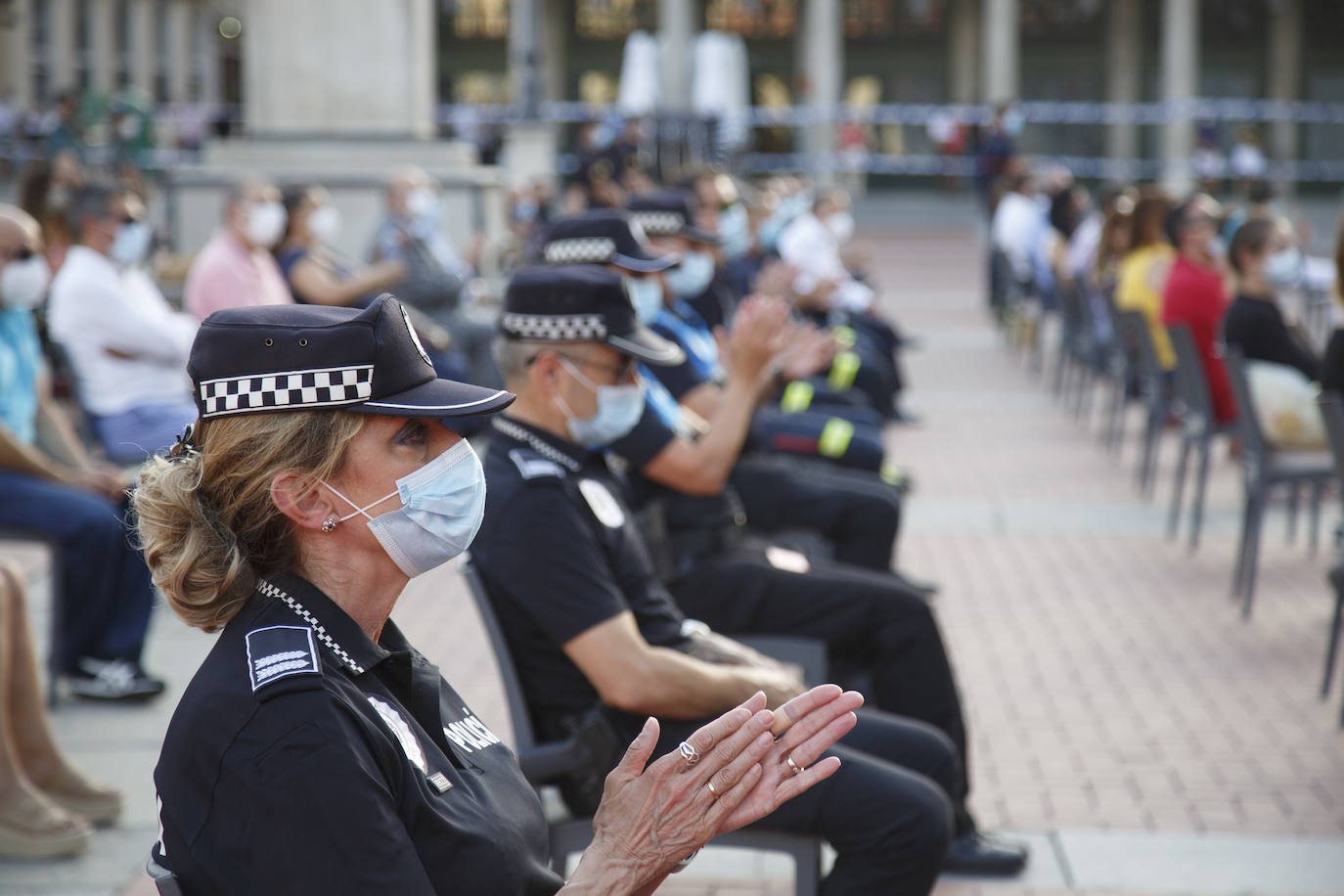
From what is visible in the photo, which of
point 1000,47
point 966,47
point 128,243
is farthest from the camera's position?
point 966,47

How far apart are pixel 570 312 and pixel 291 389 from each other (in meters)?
1.66

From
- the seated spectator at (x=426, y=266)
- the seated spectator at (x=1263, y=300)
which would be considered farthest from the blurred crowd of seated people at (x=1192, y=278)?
the seated spectator at (x=426, y=266)

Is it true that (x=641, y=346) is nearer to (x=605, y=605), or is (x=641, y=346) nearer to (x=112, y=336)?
(x=605, y=605)

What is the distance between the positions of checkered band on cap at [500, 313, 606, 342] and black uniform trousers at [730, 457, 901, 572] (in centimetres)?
215

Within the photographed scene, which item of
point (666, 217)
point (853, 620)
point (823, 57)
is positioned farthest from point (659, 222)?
point (823, 57)

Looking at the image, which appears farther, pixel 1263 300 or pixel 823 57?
pixel 823 57

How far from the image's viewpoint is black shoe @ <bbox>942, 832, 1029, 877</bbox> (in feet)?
13.2

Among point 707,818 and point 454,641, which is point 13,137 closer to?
point 454,641

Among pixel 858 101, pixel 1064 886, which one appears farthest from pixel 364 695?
pixel 858 101

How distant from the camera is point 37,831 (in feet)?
13.4

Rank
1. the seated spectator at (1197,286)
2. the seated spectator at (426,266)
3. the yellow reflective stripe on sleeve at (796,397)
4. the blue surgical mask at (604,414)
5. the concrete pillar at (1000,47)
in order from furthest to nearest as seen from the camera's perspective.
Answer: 1. the concrete pillar at (1000,47)
2. the seated spectator at (426,266)
3. the seated spectator at (1197,286)
4. the yellow reflective stripe on sleeve at (796,397)
5. the blue surgical mask at (604,414)

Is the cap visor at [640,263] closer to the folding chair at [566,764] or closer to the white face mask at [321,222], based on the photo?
the folding chair at [566,764]

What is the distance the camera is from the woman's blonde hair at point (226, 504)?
2025mm

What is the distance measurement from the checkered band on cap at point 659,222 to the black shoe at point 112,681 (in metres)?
2.96
